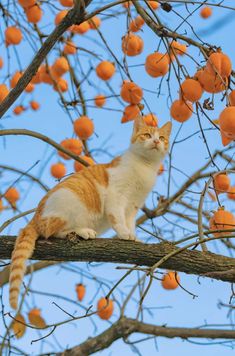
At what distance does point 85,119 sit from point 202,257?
1317 millimetres

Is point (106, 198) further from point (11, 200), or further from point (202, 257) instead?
point (11, 200)

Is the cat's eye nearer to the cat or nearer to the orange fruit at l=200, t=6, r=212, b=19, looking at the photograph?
the cat

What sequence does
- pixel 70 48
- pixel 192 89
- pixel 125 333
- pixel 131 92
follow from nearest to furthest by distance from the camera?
pixel 192 89 → pixel 131 92 → pixel 125 333 → pixel 70 48

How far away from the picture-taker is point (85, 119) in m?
3.38

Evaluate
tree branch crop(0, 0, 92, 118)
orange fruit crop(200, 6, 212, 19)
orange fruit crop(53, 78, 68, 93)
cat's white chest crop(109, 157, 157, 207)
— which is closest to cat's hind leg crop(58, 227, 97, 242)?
cat's white chest crop(109, 157, 157, 207)

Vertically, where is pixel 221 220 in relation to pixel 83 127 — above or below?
A: below

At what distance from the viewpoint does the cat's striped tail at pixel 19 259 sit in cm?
244

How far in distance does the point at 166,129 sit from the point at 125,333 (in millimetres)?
1264

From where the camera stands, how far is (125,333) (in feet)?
11.5

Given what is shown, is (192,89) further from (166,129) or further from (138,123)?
(166,129)

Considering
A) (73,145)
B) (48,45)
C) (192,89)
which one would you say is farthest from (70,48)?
(192,89)

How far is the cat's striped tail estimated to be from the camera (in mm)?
2439

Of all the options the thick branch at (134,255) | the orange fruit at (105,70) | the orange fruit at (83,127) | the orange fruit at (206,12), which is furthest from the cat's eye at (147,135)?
the orange fruit at (206,12)

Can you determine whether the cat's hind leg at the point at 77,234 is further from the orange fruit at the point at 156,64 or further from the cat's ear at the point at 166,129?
the cat's ear at the point at 166,129
